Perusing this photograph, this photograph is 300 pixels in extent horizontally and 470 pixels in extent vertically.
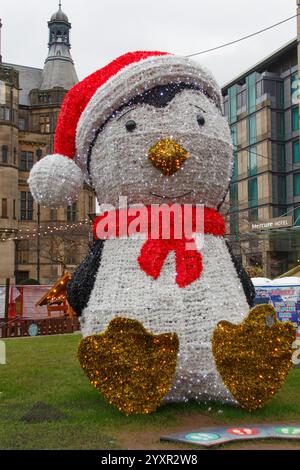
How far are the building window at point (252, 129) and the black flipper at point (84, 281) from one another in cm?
3659

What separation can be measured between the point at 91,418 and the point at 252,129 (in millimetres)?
37904

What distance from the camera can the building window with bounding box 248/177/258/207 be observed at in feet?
133

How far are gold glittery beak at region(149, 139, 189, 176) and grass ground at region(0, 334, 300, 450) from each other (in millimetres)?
2101

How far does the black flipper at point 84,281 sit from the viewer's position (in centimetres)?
524

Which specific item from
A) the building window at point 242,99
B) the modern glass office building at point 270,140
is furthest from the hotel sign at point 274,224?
the building window at point 242,99

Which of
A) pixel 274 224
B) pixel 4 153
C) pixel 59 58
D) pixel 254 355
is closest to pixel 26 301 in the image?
pixel 254 355

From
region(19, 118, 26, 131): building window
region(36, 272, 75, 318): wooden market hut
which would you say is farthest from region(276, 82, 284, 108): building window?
region(36, 272, 75, 318): wooden market hut

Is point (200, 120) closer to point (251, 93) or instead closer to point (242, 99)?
point (251, 93)

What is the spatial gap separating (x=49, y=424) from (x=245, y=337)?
1.76 metres

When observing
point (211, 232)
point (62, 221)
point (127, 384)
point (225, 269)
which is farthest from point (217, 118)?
point (62, 221)

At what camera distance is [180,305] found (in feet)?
15.8

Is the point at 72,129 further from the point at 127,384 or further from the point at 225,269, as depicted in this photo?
the point at 127,384

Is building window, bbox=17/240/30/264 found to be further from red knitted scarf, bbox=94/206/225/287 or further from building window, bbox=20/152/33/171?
red knitted scarf, bbox=94/206/225/287

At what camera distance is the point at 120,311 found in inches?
190
